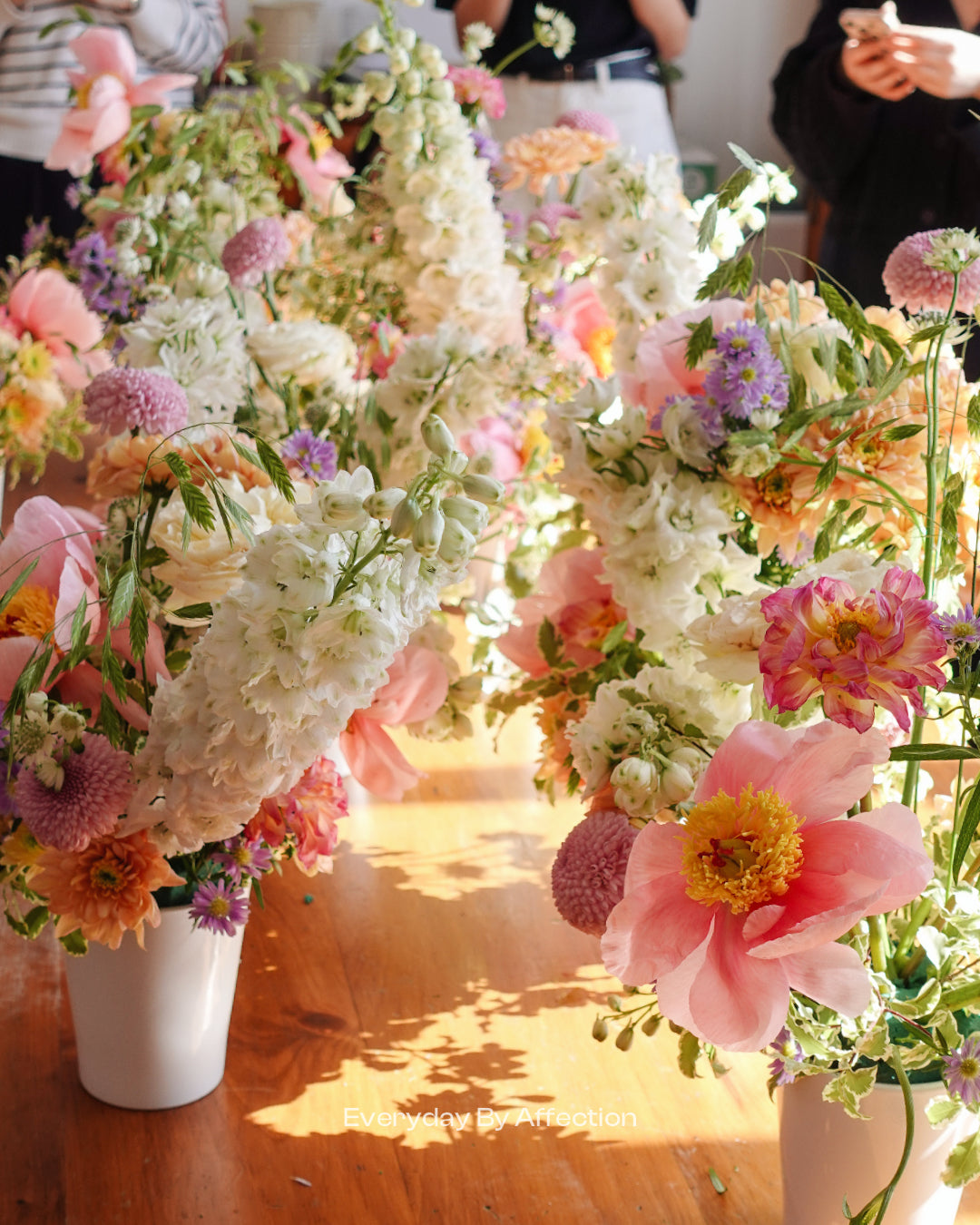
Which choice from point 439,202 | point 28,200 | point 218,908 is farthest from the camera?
point 28,200

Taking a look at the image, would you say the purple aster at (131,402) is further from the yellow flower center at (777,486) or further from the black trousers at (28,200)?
the black trousers at (28,200)

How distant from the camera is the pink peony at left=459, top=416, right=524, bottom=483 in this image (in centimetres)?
104

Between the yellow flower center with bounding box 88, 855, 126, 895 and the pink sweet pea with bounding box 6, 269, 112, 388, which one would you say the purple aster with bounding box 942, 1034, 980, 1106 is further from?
the pink sweet pea with bounding box 6, 269, 112, 388

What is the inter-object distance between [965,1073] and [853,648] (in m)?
0.19

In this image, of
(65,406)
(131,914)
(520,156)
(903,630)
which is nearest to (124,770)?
(131,914)

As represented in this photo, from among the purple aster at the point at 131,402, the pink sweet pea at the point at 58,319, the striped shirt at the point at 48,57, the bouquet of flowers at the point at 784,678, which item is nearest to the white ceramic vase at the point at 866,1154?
the bouquet of flowers at the point at 784,678

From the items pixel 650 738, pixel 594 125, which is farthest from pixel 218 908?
pixel 594 125

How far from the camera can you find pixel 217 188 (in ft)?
3.76

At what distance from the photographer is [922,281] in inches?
23.1

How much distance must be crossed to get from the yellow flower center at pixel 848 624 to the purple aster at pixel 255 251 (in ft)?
2.00

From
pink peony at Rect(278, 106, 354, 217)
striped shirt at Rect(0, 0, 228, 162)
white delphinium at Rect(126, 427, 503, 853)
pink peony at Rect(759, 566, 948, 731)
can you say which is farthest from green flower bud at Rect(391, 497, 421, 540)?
striped shirt at Rect(0, 0, 228, 162)

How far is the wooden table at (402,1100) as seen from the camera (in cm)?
65

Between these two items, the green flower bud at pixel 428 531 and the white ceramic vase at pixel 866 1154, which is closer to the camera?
the green flower bud at pixel 428 531

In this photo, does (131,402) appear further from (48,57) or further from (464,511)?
(48,57)
